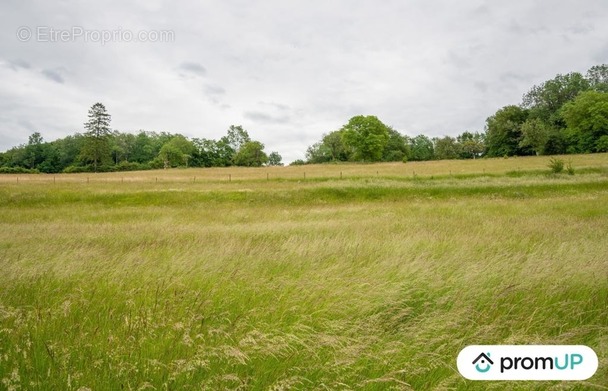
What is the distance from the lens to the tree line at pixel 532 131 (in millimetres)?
81500

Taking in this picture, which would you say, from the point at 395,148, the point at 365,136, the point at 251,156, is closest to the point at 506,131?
the point at 395,148

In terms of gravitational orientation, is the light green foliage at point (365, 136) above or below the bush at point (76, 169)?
above

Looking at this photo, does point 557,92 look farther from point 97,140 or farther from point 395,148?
point 97,140

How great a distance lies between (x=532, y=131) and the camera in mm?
81875

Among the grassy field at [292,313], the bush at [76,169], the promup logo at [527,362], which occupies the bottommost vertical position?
the promup logo at [527,362]

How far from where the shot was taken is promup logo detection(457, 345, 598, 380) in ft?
9.86

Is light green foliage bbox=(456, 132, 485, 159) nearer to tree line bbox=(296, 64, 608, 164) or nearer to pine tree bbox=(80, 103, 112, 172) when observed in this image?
tree line bbox=(296, 64, 608, 164)

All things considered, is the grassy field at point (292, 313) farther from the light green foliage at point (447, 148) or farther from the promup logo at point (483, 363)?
the light green foliage at point (447, 148)

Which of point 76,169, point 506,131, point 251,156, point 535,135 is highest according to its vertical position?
point 506,131

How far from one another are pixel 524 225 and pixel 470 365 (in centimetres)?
1055

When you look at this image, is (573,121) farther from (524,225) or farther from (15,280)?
(15,280)

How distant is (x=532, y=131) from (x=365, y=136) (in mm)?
42418

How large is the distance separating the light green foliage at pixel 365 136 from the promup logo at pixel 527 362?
292ft

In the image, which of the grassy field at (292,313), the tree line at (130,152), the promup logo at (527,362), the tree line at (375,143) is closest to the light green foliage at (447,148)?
the tree line at (375,143)
